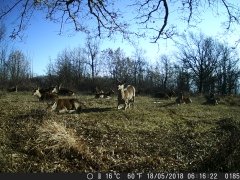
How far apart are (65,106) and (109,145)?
21.0 feet

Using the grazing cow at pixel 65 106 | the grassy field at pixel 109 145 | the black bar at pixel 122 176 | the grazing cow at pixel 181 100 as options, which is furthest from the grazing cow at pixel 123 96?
the black bar at pixel 122 176

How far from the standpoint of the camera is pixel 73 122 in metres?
14.9

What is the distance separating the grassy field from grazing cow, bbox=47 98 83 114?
3.40 feet

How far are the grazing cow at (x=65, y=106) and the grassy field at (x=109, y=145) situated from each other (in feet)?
3.40

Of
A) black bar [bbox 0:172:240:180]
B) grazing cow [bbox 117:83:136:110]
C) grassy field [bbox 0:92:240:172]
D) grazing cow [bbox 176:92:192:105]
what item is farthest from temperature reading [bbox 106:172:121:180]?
grazing cow [bbox 176:92:192:105]

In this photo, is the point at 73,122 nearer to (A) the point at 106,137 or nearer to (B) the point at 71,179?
(A) the point at 106,137

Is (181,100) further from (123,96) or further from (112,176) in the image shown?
(112,176)

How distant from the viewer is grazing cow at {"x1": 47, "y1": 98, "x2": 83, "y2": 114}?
1752 cm

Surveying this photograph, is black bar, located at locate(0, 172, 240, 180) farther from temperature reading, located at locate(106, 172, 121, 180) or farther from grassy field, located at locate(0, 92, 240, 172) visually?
grassy field, located at locate(0, 92, 240, 172)

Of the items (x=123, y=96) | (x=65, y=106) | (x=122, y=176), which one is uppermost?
(x=123, y=96)

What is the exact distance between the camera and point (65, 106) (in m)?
18.0

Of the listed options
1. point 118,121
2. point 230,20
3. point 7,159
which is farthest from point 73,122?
point 230,20

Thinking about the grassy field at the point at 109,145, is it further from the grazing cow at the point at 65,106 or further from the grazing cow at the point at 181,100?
the grazing cow at the point at 181,100

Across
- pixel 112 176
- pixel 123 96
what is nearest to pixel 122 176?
pixel 112 176
